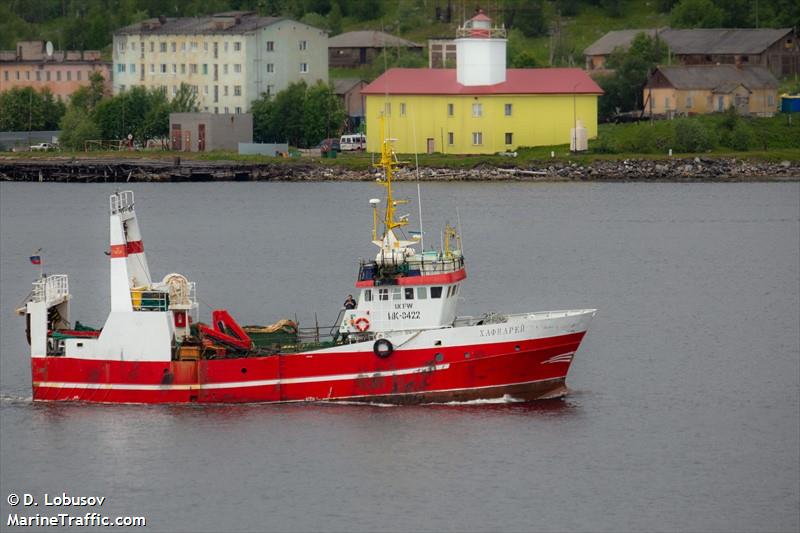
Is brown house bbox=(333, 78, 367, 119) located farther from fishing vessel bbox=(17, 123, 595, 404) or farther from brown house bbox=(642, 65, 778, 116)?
fishing vessel bbox=(17, 123, 595, 404)

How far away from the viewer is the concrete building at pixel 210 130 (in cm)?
10375

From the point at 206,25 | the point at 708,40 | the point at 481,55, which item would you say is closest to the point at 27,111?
the point at 206,25

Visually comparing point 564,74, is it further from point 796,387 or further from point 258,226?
point 796,387

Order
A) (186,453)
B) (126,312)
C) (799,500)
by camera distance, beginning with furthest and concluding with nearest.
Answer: (126,312), (186,453), (799,500)

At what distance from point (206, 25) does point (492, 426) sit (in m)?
77.2

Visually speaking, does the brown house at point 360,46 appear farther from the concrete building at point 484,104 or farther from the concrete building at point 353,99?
the concrete building at point 484,104

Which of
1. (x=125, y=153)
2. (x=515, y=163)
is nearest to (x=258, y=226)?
(x=515, y=163)

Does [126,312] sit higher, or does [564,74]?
[564,74]

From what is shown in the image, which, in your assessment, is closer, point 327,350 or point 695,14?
point 327,350

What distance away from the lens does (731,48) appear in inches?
4641

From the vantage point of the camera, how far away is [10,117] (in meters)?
116

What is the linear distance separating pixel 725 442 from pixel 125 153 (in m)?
69.8

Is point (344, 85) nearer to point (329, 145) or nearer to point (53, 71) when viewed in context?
point (329, 145)

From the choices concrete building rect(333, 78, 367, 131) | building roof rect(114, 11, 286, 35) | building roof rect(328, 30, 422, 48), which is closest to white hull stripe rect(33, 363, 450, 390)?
building roof rect(114, 11, 286, 35)
